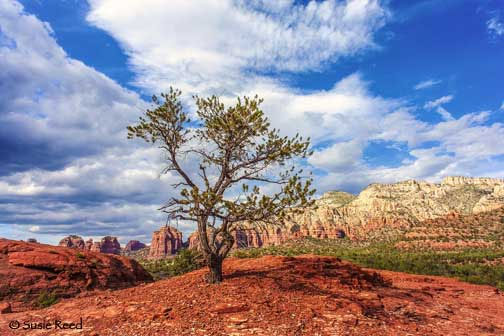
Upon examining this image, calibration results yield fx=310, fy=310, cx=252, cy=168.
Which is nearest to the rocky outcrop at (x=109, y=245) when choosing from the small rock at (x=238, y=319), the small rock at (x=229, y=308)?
the small rock at (x=229, y=308)

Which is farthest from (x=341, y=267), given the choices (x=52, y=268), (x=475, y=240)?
(x=475, y=240)

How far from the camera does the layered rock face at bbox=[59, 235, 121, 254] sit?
7003 inches

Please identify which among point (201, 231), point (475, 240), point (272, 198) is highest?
point (272, 198)

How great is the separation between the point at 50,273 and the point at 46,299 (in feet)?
8.85

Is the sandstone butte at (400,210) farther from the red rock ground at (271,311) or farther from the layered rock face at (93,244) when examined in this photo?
the red rock ground at (271,311)

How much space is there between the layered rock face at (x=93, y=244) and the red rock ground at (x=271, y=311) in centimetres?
18324

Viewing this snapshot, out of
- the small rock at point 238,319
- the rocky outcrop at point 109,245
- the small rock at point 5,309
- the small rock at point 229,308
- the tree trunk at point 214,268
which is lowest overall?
the small rock at point 238,319

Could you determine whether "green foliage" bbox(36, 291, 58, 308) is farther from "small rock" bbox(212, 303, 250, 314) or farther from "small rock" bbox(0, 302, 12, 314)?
"small rock" bbox(212, 303, 250, 314)

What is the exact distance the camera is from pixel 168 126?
17.4 metres

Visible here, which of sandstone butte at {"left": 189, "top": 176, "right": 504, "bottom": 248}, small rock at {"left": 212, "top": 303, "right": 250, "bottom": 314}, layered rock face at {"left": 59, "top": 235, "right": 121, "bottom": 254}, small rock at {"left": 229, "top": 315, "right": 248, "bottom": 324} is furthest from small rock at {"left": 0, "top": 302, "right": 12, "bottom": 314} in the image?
layered rock face at {"left": 59, "top": 235, "right": 121, "bottom": 254}

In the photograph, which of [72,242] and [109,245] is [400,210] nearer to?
[109,245]

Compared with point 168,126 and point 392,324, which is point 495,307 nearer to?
point 392,324

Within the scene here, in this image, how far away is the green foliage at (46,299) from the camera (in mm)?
17069

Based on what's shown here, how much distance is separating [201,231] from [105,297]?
5.62 m
